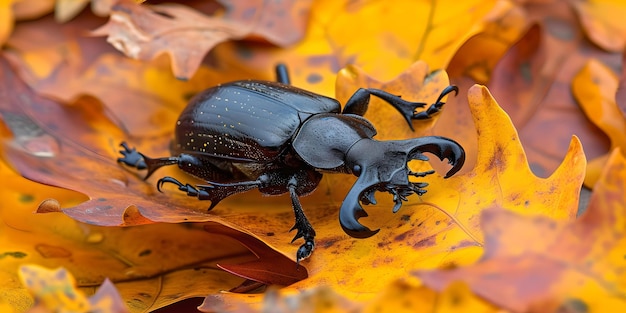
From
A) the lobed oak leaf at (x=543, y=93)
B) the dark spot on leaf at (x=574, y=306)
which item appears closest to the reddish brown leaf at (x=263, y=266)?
the dark spot on leaf at (x=574, y=306)

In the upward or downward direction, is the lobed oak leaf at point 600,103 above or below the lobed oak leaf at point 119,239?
above

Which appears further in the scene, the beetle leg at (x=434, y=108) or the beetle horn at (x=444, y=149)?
the beetle leg at (x=434, y=108)

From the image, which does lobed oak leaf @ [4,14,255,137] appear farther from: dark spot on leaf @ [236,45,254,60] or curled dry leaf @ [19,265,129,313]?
curled dry leaf @ [19,265,129,313]

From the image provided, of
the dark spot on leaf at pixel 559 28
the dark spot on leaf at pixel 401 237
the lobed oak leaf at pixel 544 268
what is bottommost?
the dark spot on leaf at pixel 401 237

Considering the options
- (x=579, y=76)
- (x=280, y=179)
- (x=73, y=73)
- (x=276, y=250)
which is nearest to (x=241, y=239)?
(x=276, y=250)

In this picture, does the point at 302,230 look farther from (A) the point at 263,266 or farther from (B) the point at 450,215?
(B) the point at 450,215

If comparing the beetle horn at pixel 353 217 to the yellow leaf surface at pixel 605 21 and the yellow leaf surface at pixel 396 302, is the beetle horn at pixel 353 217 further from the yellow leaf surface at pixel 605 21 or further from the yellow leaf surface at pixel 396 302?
the yellow leaf surface at pixel 605 21

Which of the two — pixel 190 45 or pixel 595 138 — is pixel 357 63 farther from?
pixel 595 138
